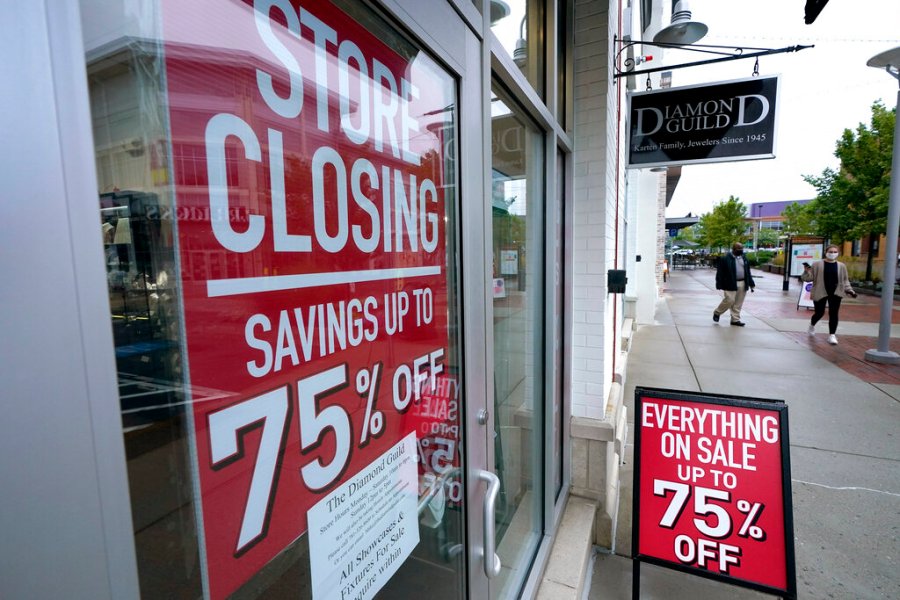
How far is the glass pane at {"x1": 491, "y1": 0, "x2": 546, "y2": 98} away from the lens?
1992 millimetres

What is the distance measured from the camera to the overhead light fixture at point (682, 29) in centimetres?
385

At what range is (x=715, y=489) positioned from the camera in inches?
102

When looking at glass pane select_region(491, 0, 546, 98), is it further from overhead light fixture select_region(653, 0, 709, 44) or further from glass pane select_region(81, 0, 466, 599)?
overhead light fixture select_region(653, 0, 709, 44)

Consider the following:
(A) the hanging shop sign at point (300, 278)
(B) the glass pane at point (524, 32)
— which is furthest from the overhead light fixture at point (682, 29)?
(A) the hanging shop sign at point (300, 278)

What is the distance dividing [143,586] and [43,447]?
250 mm

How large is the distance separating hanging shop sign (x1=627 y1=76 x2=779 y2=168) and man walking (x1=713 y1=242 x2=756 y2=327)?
7.31 meters

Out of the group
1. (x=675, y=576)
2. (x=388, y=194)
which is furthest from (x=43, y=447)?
(x=675, y=576)

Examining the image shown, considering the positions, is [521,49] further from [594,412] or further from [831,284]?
[831,284]

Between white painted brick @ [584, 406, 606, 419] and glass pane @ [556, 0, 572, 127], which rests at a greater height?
glass pane @ [556, 0, 572, 127]

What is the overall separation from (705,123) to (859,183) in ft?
73.3

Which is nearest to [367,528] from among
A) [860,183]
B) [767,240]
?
[860,183]

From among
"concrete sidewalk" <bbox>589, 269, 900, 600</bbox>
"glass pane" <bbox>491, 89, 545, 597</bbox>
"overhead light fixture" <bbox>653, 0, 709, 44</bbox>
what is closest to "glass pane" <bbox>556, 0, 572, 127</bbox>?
"glass pane" <bbox>491, 89, 545, 597</bbox>

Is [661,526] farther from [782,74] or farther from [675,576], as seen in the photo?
[782,74]

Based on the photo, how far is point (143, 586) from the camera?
0.60 meters
